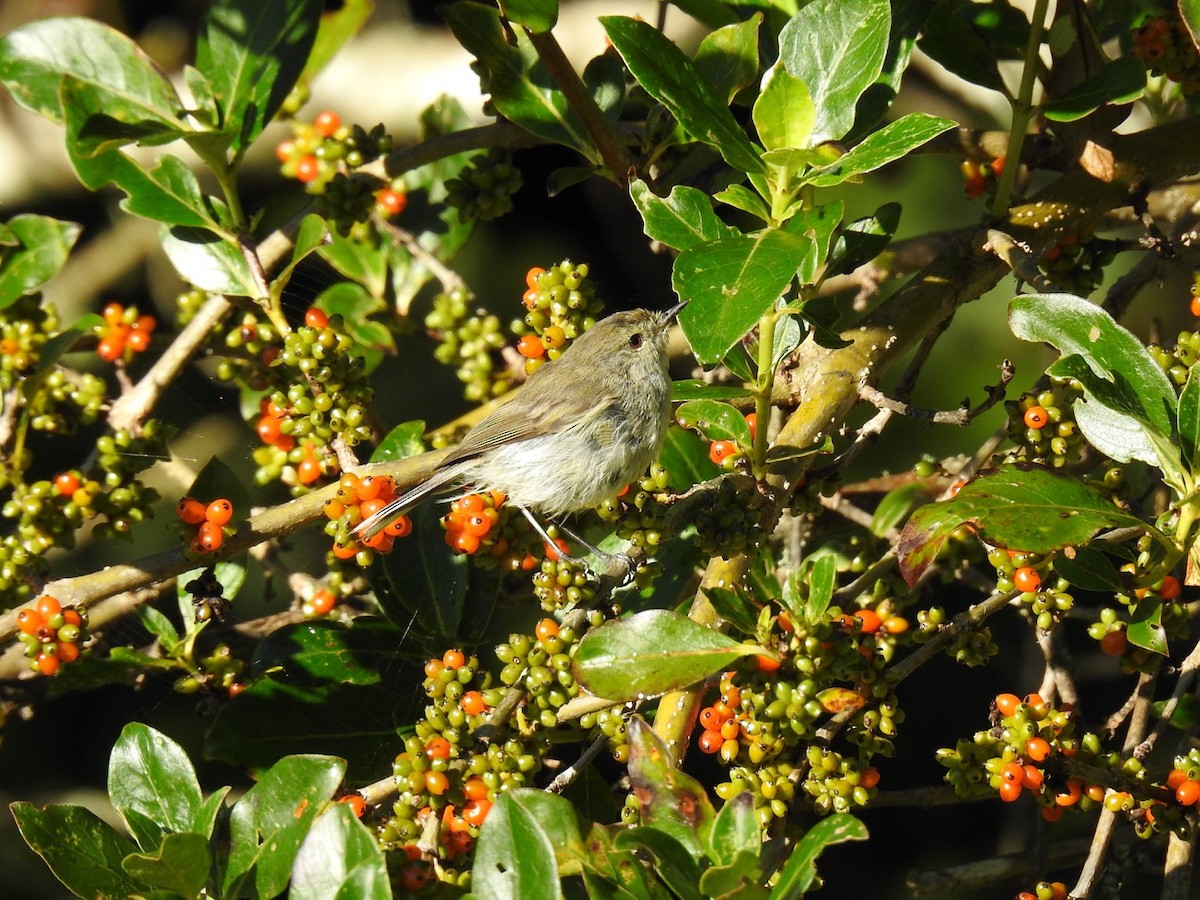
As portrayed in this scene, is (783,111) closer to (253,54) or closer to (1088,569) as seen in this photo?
(1088,569)

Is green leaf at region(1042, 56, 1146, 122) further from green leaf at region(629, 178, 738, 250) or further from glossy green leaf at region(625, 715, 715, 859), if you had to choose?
glossy green leaf at region(625, 715, 715, 859)

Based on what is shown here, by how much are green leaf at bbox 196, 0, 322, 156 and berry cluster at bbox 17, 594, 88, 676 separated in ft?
3.82

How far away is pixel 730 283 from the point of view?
1.85m

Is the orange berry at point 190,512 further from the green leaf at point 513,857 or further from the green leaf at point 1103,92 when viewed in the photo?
the green leaf at point 1103,92

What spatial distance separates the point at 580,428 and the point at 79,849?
1.86 m

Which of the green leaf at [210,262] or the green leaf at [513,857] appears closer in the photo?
the green leaf at [513,857]

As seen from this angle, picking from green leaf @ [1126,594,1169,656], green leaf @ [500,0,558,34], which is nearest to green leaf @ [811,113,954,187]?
green leaf @ [500,0,558,34]

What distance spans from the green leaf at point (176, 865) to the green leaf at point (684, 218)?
4.10ft

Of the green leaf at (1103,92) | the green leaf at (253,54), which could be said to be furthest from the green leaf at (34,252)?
the green leaf at (1103,92)

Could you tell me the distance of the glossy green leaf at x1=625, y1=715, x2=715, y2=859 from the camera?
171cm

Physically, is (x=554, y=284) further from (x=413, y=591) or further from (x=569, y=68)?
(x=413, y=591)

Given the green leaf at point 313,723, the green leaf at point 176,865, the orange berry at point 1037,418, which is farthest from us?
the green leaf at point 313,723

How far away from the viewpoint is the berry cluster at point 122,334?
315 centimetres

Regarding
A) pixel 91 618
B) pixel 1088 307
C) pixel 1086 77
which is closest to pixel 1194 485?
pixel 1088 307
